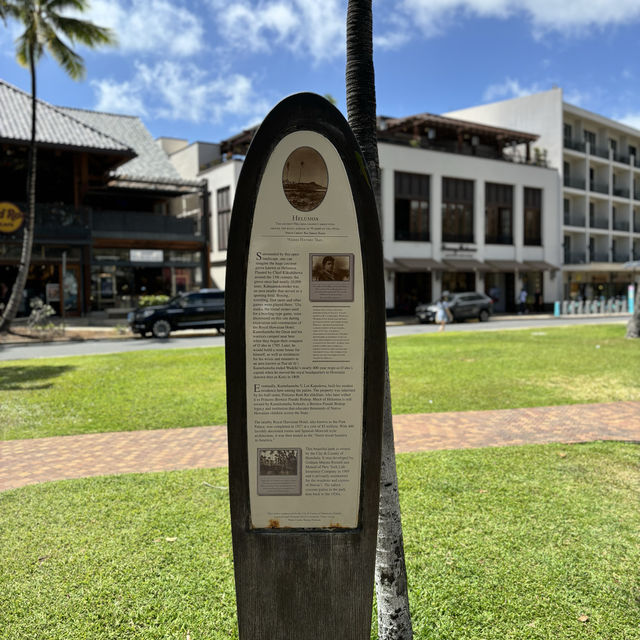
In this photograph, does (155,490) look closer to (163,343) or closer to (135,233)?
(163,343)

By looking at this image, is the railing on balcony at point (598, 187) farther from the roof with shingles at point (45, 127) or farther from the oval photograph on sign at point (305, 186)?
the oval photograph on sign at point (305, 186)

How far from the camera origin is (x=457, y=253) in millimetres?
39344

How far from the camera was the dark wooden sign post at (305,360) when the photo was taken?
2672mm

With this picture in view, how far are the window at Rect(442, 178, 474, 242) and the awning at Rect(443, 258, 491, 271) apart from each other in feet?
4.63

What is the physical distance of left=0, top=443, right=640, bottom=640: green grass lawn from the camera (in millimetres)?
3385

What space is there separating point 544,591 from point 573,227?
47.4 m

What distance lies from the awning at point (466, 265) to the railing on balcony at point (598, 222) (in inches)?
616

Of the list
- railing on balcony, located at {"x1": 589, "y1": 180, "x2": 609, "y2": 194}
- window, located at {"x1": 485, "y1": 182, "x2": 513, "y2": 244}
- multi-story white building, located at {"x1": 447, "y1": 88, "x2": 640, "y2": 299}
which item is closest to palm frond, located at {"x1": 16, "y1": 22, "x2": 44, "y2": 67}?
window, located at {"x1": 485, "y1": 182, "x2": 513, "y2": 244}

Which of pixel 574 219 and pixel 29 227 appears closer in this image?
pixel 29 227

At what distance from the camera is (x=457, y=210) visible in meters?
39.6

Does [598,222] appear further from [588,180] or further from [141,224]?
[141,224]

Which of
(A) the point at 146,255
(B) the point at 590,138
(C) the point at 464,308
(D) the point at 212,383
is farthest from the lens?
(B) the point at 590,138

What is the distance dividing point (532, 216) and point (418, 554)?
42.8 meters

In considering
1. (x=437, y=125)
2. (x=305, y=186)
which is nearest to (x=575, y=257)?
(x=437, y=125)
